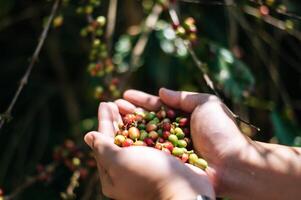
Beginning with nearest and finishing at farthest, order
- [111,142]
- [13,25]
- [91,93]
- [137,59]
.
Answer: [111,142], [137,59], [91,93], [13,25]

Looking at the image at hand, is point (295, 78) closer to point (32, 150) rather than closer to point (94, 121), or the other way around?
point (94, 121)

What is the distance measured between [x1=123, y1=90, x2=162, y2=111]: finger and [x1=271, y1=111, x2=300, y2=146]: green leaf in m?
0.53

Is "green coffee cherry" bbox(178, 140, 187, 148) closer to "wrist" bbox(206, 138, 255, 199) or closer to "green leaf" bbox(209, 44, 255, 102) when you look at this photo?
"wrist" bbox(206, 138, 255, 199)

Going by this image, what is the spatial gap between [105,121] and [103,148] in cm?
23

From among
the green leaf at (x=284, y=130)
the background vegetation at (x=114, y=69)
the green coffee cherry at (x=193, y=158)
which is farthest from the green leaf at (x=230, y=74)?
the green coffee cherry at (x=193, y=158)

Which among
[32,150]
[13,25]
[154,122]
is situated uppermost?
[13,25]

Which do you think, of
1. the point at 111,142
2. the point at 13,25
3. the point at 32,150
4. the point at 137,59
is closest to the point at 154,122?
the point at 111,142

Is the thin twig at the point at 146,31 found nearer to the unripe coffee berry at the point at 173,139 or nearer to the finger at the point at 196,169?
Result: the unripe coffee berry at the point at 173,139

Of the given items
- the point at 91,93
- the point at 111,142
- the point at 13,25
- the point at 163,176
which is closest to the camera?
the point at 163,176

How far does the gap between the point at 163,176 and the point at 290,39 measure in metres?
1.67

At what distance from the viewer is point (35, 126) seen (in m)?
3.08

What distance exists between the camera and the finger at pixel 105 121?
1798 mm

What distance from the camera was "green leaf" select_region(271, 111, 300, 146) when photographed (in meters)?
2.24

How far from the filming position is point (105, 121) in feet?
5.98
